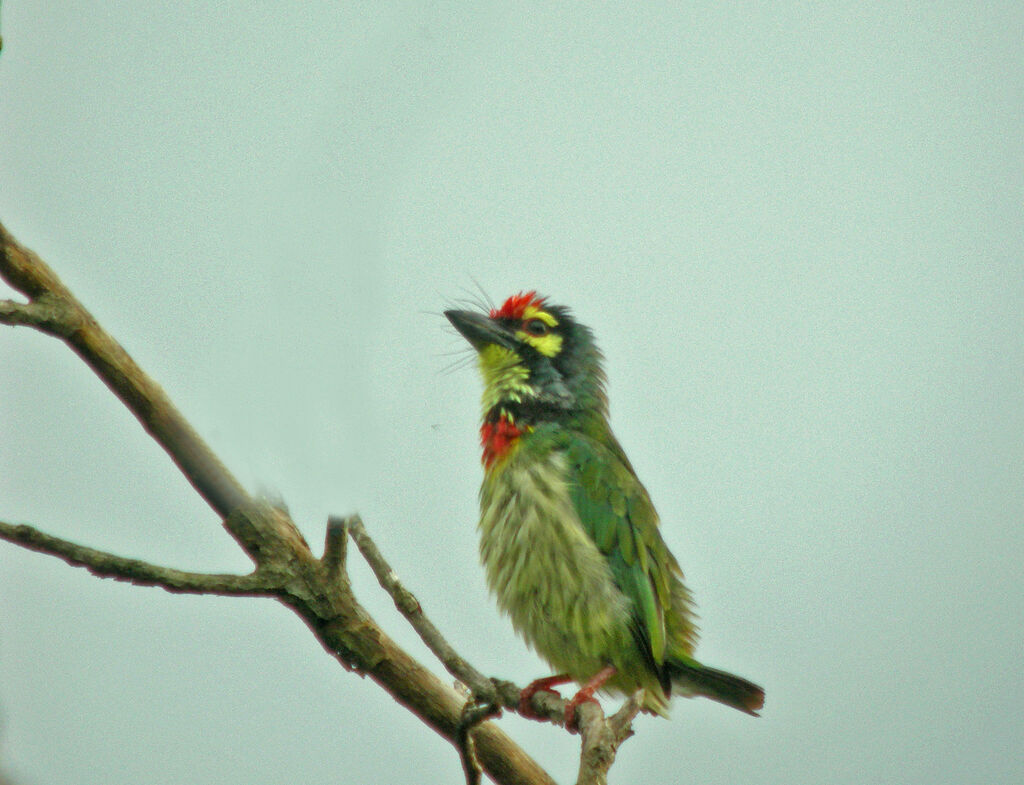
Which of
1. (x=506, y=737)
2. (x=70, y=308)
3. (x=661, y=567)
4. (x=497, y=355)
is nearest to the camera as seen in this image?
(x=70, y=308)

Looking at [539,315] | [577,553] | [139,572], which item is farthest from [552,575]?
[139,572]

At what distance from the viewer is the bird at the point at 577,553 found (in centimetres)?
429

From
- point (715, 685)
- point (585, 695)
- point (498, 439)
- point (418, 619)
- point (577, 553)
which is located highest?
point (498, 439)

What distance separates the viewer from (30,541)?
8.38 feet

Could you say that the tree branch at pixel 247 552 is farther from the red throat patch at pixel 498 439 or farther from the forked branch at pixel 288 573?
the red throat patch at pixel 498 439

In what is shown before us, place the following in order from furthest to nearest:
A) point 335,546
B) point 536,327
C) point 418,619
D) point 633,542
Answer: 1. point 536,327
2. point 633,542
3. point 418,619
4. point 335,546

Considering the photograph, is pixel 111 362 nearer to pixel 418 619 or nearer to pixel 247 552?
pixel 247 552

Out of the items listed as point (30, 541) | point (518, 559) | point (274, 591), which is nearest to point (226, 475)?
point (274, 591)

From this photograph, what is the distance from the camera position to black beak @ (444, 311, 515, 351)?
17.0ft

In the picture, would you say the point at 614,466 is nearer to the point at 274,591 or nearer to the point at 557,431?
the point at 557,431

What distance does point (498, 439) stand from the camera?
192 inches

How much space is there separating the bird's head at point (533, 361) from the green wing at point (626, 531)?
0.97 feet

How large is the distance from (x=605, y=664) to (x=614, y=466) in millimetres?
951

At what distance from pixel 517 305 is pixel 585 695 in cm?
224
